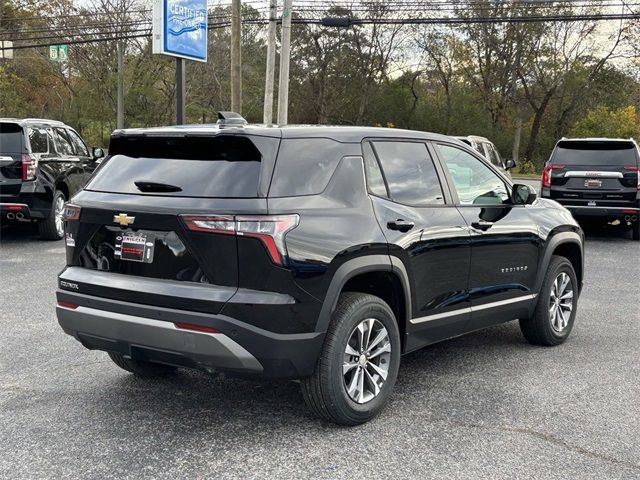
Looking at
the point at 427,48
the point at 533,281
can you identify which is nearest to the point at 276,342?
the point at 533,281

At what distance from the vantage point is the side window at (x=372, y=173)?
4.10 m

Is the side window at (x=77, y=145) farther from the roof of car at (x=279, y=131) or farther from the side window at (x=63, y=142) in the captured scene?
the roof of car at (x=279, y=131)

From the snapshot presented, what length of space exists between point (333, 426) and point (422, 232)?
4.30ft

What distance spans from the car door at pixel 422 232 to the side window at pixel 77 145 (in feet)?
28.8

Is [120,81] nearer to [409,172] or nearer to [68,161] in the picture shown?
[68,161]

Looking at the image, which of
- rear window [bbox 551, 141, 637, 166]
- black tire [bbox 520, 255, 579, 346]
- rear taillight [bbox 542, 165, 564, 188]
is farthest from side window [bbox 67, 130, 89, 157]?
black tire [bbox 520, 255, 579, 346]

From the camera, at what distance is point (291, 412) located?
4.14 meters

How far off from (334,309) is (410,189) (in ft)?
3.58

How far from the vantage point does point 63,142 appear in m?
11.5

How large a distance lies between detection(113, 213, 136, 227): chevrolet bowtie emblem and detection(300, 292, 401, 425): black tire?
1.23 meters

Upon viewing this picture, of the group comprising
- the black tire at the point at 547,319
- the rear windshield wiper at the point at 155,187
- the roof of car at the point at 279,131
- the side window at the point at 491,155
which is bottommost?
the black tire at the point at 547,319

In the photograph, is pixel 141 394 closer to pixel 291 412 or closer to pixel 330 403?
pixel 291 412

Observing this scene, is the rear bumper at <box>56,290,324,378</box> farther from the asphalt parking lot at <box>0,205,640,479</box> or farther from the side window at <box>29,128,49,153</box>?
the side window at <box>29,128,49,153</box>

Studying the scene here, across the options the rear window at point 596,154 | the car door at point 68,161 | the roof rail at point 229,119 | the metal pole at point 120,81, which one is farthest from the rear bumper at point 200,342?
the metal pole at point 120,81
